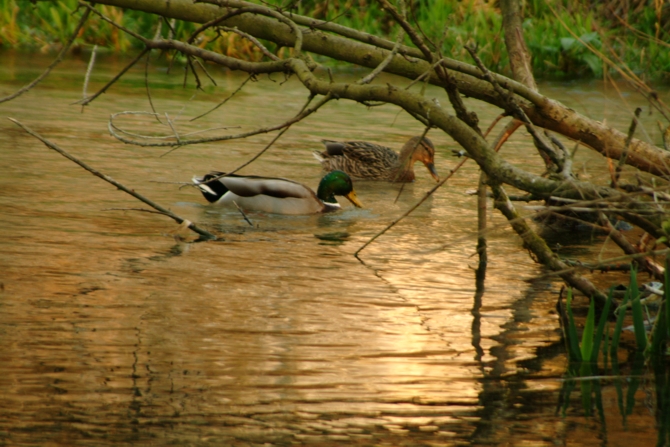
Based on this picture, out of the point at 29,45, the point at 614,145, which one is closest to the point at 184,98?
the point at 29,45

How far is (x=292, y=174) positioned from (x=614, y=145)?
4.55 metres

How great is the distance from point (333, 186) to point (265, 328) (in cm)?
357

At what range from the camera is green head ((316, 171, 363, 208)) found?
8.27 metres

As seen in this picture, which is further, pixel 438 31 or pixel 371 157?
pixel 438 31

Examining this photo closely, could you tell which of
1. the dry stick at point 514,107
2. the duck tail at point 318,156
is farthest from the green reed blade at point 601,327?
the duck tail at point 318,156

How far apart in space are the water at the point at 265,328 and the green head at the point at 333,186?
0.70 ft

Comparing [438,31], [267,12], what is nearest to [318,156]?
[267,12]

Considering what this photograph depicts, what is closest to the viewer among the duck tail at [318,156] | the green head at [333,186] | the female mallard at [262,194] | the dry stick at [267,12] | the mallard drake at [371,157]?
the dry stick at [267,12]

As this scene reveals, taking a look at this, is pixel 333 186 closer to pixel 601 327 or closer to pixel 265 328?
pixel 265 328

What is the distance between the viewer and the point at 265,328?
482cm

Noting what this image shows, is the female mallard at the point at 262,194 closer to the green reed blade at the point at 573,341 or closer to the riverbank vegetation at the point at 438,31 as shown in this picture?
the green reed blade at the point at 573,341

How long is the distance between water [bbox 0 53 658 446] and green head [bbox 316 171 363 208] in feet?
0.70

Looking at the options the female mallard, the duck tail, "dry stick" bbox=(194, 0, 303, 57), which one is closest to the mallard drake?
the duck tail

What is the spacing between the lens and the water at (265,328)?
3732 millimetres
